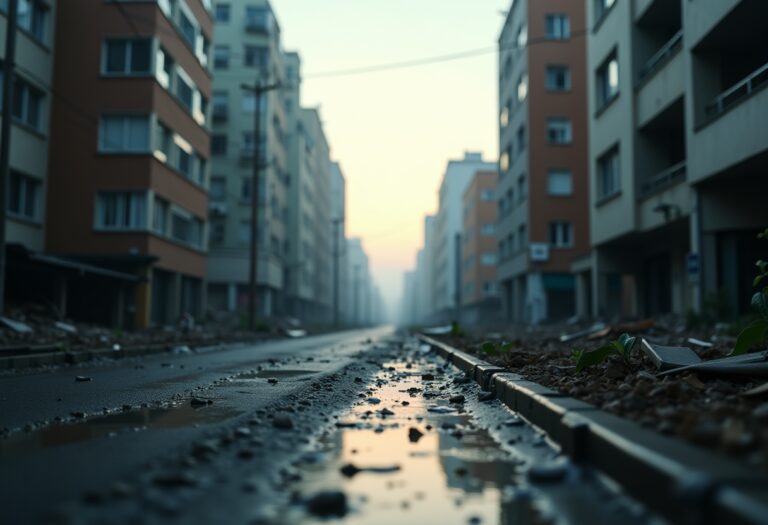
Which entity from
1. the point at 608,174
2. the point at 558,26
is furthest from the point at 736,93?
the point at 558,26

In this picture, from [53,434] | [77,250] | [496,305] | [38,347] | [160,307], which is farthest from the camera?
[496,305]

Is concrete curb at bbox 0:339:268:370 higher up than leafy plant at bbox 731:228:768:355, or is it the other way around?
leafy plant at bbox 731:228:768:355

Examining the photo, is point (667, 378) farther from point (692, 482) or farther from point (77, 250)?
point (77, 250)

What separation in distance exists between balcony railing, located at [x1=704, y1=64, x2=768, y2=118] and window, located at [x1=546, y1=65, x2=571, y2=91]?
2238cm

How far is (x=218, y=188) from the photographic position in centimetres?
5131

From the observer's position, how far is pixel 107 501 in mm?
2996

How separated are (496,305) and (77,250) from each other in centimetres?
4863

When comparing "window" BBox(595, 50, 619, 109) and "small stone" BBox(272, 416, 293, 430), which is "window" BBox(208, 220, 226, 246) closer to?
"window" BBox(595, 50, 619, 109)

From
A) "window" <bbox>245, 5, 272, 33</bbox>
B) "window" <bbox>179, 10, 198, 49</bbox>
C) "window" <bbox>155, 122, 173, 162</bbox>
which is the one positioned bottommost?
"window" <bbox>155, 122, 173, 162</bbox>

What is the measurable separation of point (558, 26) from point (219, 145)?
24899mm

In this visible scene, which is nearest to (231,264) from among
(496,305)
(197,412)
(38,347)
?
(496,305)

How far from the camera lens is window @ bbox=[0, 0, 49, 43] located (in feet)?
77.7

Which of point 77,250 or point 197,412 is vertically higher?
point 77,250

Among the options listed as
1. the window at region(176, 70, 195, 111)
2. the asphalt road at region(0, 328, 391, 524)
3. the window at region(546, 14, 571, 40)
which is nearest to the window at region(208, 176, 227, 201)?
the window at region(176, 70, 195, 111)
